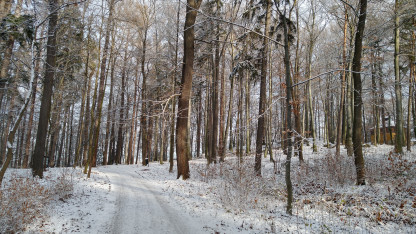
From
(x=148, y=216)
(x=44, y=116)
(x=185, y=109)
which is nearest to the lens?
(x=148, y=216)

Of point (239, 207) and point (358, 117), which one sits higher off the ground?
point (358, 117)

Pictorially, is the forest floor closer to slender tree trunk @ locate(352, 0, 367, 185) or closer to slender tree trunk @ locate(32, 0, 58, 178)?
slender tree trunk @ locate(352, 0, 367, 185)

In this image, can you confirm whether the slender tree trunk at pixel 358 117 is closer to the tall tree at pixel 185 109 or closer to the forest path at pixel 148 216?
the forest path at pixel 148 216

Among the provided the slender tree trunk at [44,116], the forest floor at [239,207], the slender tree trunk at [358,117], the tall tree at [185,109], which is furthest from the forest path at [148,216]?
the slender tree trunk at [358,117]

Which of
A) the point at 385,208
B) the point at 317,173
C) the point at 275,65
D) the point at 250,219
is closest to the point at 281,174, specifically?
the point at 317,173

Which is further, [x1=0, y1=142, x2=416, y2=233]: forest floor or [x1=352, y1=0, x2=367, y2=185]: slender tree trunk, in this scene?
[x1=352, y1=0, x2=367, y2=185]: slender tree trunk

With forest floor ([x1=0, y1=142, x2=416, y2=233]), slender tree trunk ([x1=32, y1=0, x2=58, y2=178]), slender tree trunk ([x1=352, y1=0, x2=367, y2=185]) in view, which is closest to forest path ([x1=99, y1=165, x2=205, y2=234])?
forest floor ([x1=0, y1=142, x2=416, y2=233])

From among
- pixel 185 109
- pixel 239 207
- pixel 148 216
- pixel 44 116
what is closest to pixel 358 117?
pixel 239 207

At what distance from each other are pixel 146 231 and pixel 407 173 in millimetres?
9032

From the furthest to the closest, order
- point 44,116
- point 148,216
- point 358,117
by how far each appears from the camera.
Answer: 1. point 44,116
2. point 358,117
3. point 148,216

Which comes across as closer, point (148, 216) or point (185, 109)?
point (148, 216)

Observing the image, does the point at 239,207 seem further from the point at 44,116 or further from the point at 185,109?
the point at 44,116

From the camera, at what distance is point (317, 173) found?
29.2ft

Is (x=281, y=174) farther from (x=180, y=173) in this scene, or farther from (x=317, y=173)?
(x=180, y=173)
